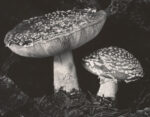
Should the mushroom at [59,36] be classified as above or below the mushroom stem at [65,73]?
above

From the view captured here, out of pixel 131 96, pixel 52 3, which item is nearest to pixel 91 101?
pixel 131 96

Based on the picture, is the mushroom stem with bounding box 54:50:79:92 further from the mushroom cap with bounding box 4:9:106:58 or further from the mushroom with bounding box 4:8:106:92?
the mushroom cap with bounding box 4:9:106:58

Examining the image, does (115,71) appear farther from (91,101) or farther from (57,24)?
(57,24)

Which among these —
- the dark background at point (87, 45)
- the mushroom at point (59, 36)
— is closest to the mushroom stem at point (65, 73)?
the mushroom at point (59, 36)

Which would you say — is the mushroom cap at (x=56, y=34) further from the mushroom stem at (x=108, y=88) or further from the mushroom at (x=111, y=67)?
the mushroom stem at (x=108, y=88)

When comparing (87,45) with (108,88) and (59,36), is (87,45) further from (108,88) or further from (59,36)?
(59,36)

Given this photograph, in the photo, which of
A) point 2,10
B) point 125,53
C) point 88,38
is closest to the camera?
point 88,38

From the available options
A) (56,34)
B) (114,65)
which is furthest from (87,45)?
(56,34)
